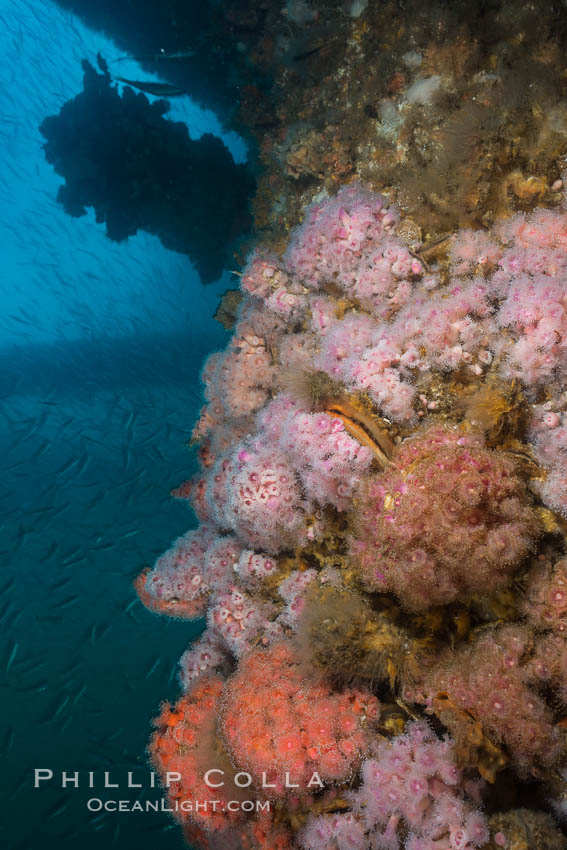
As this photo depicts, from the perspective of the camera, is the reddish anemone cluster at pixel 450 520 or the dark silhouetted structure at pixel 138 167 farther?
the dark silhouetted structure at pixel 138 167

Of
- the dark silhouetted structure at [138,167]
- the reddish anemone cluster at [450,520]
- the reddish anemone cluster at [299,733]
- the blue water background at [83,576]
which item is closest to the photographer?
the reddish anemone cluster at [450,520]

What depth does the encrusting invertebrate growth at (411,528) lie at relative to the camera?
2.49m

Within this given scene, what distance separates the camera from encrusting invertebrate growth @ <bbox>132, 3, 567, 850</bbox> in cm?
249

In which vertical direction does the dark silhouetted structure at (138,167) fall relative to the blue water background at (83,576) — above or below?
above

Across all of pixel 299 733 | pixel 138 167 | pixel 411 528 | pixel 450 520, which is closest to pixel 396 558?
pixel 411 528

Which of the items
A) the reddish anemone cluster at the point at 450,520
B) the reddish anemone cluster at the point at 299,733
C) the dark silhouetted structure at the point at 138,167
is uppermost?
the dark silhouetted structure at the point at 138,167

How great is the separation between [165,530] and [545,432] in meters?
14.1

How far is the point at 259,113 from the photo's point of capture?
8.15m

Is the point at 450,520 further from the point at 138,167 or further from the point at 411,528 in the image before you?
the point at 138,167

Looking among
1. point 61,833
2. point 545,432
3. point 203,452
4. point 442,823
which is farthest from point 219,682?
point 61,833

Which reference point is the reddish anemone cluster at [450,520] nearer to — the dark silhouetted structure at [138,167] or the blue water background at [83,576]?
the blue water background at [83,576]

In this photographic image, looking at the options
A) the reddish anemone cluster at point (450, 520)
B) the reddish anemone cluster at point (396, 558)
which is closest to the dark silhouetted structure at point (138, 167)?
the reddish anemone cluster at point (396, 558)

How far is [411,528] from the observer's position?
8.47ft

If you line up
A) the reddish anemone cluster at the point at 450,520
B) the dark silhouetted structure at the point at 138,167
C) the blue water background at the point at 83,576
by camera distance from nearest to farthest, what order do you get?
1. the reddish anemone cluster at the point at 450,520
2. the blue water background at the point at 83,576
3. the dark silhouetted structure at the point at 138,167
